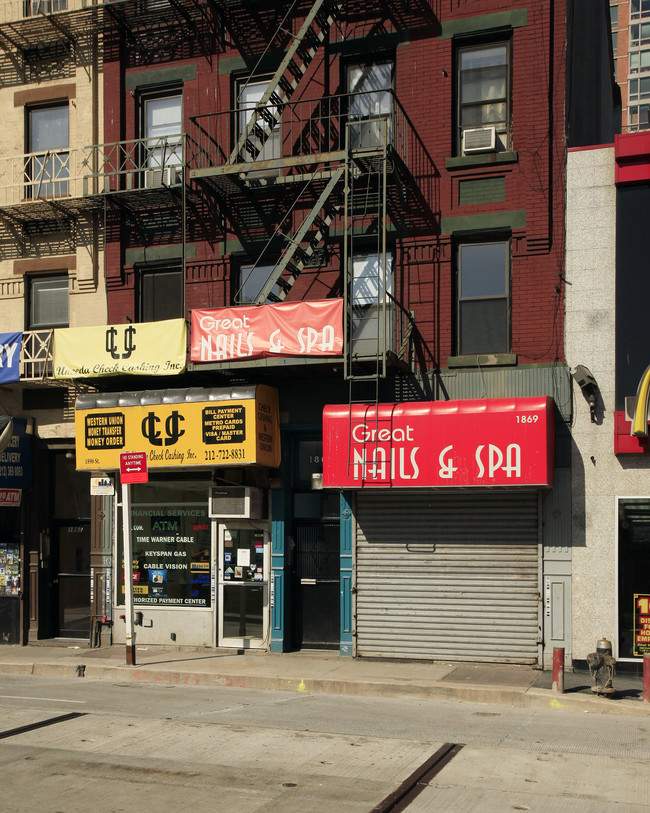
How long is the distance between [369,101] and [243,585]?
9.32 m

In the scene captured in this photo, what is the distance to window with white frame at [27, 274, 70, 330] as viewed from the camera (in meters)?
20.1

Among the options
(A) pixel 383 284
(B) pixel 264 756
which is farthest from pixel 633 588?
(B) pixel 264 756

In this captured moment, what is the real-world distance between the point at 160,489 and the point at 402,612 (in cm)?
543

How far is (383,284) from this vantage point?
15836mm

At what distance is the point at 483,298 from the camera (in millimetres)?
16859

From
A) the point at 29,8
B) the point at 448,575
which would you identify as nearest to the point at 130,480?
the point at 448,575

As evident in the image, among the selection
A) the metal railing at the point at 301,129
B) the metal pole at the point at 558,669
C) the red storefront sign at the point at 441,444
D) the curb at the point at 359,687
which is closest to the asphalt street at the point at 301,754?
the curb at the point at 359,687

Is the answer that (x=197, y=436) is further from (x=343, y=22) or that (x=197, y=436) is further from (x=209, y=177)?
(x=343, y=22)

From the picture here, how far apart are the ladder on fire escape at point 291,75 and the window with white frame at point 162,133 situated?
152cm

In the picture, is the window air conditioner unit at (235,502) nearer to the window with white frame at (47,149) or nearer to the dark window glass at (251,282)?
the dark window glass at (251,282)

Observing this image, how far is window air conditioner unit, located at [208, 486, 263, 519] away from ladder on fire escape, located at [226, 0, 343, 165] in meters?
5.88

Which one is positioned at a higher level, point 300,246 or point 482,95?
point 482,95

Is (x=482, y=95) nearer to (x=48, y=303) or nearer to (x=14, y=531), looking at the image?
(x=48, y=303)

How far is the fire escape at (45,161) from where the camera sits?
1964 centimetres
